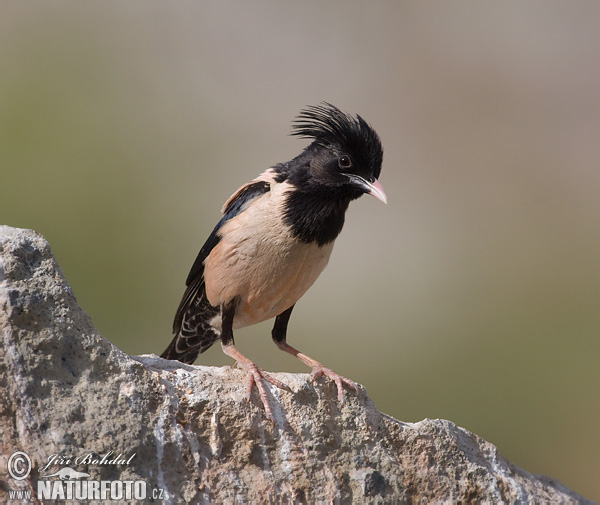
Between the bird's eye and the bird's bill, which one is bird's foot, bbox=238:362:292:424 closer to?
the bird's bill

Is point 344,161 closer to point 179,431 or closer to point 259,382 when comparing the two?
point 259,382

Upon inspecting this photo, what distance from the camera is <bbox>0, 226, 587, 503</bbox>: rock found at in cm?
379

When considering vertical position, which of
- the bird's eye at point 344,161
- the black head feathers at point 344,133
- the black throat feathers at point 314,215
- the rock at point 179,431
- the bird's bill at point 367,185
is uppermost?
the black head feathers at point 344,133

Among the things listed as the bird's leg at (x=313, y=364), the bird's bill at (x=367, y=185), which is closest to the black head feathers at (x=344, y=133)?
the bird's bill at (x=367, y=185)

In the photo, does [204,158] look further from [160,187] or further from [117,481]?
[117,481]

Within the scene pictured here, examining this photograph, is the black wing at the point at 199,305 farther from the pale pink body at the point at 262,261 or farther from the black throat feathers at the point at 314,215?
the black throat feathers at the point at 314,215

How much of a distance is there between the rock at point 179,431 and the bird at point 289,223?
0.82 meters

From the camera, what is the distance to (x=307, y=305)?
41.8ft

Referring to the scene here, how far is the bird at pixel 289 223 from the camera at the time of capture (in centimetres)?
539

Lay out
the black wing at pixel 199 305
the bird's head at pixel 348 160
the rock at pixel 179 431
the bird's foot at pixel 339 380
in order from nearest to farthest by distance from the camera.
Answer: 1. the rock at pixel 179 431
2. the bird's foot at pixel 339 380
3. the bird's head at pixel 348 160
4. the black wing at pixel 199 305

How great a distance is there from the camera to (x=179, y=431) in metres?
4.10

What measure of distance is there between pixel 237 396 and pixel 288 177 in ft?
Result: 5.95

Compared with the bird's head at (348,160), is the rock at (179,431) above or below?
below

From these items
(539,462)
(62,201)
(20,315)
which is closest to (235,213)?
(20,315)
